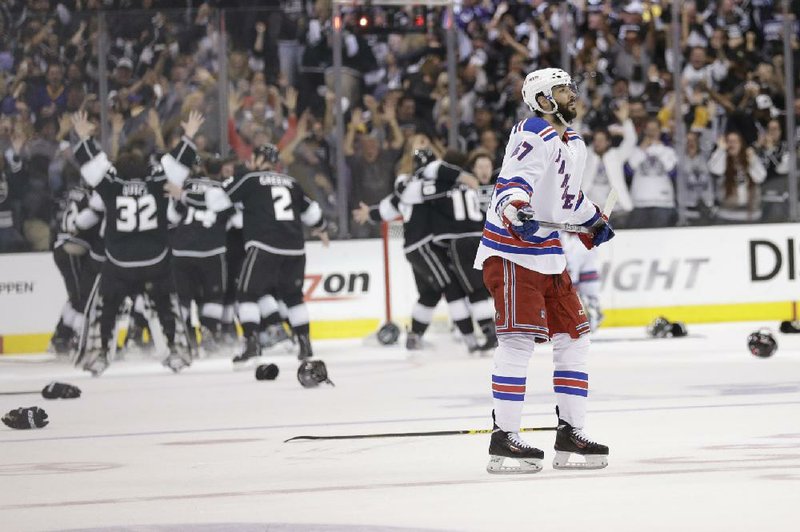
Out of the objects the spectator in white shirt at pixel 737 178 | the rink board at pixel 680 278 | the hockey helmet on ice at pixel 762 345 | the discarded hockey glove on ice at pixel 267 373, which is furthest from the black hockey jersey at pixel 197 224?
the spectator in white shirt at pixel 737 178

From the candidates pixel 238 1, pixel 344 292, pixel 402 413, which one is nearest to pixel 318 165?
pixel 344 292

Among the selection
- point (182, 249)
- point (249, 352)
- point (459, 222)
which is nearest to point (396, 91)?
point (459, 222)

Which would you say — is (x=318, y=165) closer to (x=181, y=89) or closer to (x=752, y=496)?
(x=181, y=89)

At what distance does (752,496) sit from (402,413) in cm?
356

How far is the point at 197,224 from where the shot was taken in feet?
43.8

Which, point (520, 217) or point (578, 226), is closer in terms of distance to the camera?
point (520, 217)

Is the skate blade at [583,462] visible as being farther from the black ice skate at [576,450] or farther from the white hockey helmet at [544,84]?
the white hockey helmet at [544,84]

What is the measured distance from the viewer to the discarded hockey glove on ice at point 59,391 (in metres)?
9.85

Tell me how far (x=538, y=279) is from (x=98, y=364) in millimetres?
6751

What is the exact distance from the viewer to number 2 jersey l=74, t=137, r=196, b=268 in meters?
12.2

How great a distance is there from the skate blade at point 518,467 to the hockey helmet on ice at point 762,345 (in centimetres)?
558

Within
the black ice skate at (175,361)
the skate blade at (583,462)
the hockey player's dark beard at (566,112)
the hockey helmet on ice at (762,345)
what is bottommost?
the black ice skate at (175,361)

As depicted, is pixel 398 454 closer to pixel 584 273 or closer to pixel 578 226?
pixel 578 226

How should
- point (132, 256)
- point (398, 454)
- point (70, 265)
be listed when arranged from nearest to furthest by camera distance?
point (398, 454) → point (132, 256) → point (70, 265)
